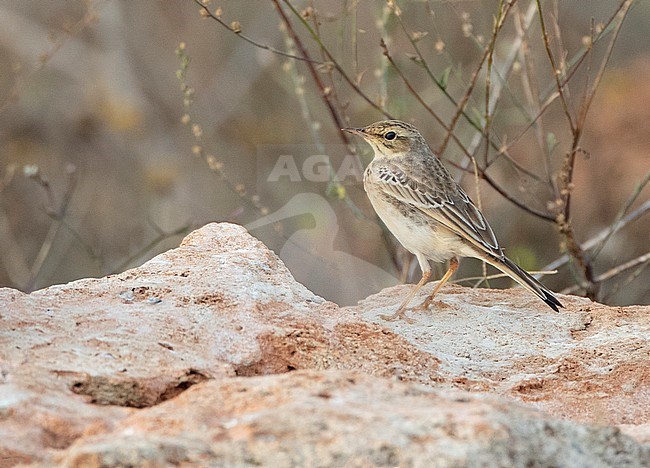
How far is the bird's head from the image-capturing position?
643cm

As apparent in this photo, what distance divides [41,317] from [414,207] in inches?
103

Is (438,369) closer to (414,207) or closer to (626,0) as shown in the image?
(414,207)

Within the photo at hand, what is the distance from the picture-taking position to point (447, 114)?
1186 centimetres

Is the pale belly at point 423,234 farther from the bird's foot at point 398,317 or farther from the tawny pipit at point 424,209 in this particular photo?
the bird's foot at point 398,317

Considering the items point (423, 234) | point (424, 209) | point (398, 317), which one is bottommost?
point (398, 317)

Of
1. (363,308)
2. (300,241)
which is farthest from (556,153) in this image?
(363,308)

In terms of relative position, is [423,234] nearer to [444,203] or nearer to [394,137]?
[444,203]

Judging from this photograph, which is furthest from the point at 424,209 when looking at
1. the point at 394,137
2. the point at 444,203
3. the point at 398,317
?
the point at 398,317

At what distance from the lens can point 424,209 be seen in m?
5.95

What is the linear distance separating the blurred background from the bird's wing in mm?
3187

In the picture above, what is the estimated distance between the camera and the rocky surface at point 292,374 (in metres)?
2.59

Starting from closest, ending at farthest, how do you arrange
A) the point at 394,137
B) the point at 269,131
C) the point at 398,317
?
the point at 398,317
the point at 394,137
the point at 269,131

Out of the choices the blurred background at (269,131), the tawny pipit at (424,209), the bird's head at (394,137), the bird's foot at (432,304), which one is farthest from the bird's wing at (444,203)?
the blurred background at (269,131)

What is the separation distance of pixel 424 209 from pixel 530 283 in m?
0.95
